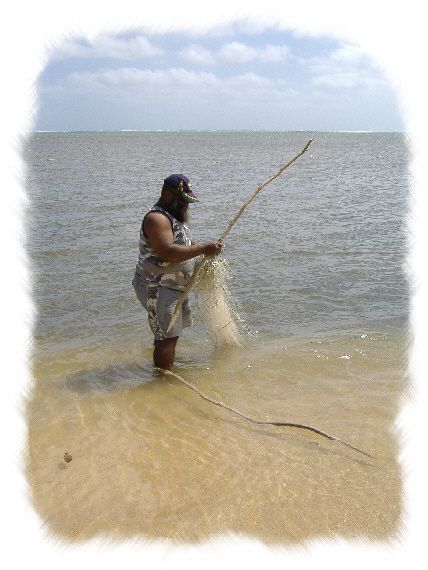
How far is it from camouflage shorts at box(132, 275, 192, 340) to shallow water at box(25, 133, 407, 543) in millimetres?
456

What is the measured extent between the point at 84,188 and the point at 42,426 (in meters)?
16.2

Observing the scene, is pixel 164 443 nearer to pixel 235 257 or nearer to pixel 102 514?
pixel 102 514

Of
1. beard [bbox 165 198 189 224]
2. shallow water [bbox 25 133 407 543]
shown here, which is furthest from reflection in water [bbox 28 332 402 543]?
beard [bbox 165 198 189 224]

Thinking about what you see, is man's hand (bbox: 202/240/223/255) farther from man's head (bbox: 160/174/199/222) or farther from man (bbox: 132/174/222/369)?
man's head (bbox: 160/174/199/222)

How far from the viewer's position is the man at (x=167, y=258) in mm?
4578

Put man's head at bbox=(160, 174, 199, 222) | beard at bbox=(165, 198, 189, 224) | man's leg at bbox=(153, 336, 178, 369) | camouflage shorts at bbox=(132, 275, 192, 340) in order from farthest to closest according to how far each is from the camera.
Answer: man's leg at bbox=(153, 336, 178, 369)
camouflage shorts at bbox=(132, 275, 192, 340)
beard at bbox=(165, 198, 189, 224)
man's head at bbox=(160, 174, 199, 222)

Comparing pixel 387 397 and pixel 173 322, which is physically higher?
pixel 173 322

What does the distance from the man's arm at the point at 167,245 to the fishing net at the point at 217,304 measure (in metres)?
0.66

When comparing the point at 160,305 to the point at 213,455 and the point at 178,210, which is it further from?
the point at 213,455

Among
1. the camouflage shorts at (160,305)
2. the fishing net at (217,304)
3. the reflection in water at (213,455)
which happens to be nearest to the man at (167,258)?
the camouflage shorts at (160,305)

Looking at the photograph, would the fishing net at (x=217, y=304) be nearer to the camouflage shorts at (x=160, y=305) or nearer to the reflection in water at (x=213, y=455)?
the camouflage shorts at (x=160, y=305)

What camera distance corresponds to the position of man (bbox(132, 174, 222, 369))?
4.58 metres

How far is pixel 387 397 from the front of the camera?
15.1 ft

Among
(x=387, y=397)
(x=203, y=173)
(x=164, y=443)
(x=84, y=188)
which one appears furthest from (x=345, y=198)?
(x=164, y=443)
